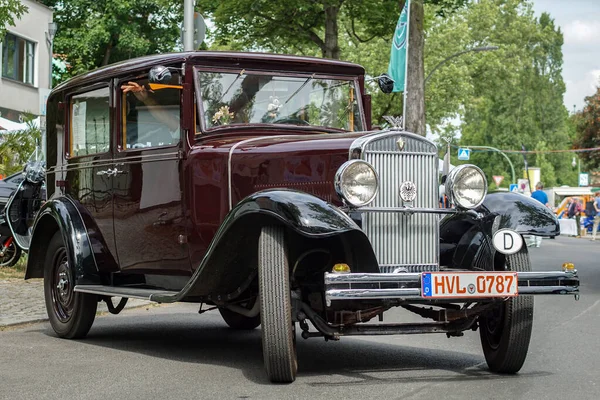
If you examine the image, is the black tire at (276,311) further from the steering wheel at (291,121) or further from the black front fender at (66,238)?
the black front fender at (66,238)

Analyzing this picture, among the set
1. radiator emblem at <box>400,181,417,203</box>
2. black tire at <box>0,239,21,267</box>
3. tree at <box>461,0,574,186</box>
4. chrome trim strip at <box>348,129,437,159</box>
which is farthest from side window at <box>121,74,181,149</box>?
tree at <box>461,0,574,186</box>

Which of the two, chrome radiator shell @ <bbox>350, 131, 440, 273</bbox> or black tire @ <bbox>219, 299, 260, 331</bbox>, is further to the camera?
black tire @ <bbox>219, 299, 260, 331</bbox>

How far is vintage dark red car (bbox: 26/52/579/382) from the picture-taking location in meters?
6.37

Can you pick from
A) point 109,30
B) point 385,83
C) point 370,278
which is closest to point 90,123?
point 385,83

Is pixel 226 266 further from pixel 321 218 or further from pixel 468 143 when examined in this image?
pixel 468 143

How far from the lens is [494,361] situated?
7.02m

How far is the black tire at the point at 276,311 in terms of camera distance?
6.24 meters

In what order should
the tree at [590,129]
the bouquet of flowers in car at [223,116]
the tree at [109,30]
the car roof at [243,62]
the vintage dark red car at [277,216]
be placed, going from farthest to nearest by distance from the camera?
the tree at [590,129], the tree at [109,30], the car roof at [243,62], the bouquet of flowers in car at [223,116], the vintage dark red car at [277,216]

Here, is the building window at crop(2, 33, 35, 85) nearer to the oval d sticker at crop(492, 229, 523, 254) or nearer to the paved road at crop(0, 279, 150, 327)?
the paved road at crop(0, 279, 150, 327)

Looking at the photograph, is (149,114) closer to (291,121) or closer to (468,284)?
(291,121)

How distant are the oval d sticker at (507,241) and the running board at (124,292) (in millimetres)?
2284

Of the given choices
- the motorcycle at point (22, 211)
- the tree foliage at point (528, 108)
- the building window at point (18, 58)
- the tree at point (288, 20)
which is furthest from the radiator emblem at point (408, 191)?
the tree foliage at point (528, 108)

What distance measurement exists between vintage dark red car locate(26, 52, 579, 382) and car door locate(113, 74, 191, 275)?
0.05ft

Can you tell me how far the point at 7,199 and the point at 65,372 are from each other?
9.66 m
